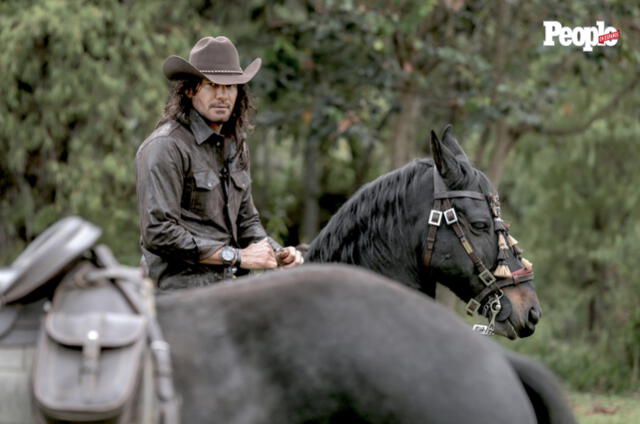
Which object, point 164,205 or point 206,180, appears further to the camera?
point 206,180

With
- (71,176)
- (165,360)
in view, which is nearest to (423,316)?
(165,360)

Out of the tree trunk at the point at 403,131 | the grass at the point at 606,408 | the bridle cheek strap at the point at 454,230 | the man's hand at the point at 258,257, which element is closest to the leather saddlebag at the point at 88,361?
the man's hand at the point at 258,257

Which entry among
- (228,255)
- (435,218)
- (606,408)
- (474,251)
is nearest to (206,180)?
(228,255)

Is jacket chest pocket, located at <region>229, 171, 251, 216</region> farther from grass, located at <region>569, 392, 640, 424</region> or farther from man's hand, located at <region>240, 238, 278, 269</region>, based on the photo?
grass, located at <region>569, 392, 640, 424</region>

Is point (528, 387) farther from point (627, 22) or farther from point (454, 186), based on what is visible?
point (627, 22)

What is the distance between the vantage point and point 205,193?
183 inches

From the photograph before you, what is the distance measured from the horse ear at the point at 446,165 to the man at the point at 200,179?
83cm

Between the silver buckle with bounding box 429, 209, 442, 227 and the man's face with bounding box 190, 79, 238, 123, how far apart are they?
1.10 m

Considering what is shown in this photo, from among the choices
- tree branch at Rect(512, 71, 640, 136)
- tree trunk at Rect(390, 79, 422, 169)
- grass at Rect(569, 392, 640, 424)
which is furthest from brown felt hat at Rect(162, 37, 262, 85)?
tree branch at Rect(512, 71, 640, 136)

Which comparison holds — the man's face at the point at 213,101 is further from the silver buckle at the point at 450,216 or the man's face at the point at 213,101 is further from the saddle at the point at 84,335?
the saddle at the point at 84,335

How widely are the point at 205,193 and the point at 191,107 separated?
0.45 m

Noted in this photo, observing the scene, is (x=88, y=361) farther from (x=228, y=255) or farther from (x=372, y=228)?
(x=372, y=228)

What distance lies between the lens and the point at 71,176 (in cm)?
1190

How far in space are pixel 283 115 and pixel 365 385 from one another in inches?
360
